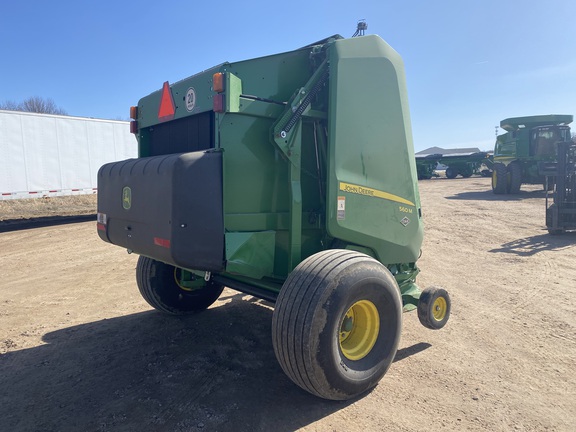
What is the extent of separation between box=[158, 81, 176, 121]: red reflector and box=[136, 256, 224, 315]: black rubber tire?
1.56 meters

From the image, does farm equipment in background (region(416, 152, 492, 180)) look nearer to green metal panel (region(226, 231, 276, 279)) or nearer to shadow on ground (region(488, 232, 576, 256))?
shadow on ground (region(488, 232, 576, 256))

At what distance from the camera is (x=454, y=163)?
3334cm

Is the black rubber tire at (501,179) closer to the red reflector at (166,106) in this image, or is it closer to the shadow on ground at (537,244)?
the shadow on ground at (537,244)

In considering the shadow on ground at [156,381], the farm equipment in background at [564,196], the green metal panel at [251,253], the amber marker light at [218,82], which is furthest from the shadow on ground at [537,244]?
the amber marker light at [218,82]

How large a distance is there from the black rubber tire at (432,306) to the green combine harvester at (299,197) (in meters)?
0.01

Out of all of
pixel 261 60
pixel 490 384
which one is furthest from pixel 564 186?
pixel 261 60

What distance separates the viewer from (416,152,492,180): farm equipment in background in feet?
105

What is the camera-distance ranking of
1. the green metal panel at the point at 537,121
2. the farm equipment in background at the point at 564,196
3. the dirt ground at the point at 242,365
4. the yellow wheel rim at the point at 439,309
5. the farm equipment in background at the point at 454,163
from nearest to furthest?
the dirt ground at the point at 242,365, the yellow wheel rim at the point at 439,309, the farm equipment in background at the point at 564,196, the green metal panel at the point at 537,121, the farm equipment in background at the point at 454,163

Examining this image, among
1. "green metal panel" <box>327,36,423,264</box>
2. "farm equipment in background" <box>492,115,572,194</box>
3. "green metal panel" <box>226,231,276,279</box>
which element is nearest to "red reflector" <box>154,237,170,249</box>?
"green metal panel" <box>226,231,276,279</box>

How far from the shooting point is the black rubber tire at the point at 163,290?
4629 mm

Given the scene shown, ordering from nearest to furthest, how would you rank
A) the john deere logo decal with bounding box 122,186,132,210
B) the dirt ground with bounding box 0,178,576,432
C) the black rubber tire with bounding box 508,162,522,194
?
the dirt ground with bounding box 0,178,576,432 < the john deere logo decal with bounding box 122,186,132,210 < the black rubber tire with bounding box 508,162,522,194

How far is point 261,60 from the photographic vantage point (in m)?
3.47

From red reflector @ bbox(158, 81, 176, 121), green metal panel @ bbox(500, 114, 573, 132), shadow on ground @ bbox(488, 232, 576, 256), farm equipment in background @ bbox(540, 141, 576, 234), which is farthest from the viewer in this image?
green metal panel @ bbox(500, 114, 573, 132)

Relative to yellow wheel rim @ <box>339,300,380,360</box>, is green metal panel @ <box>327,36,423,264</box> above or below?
above
